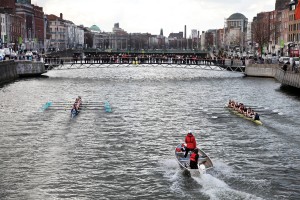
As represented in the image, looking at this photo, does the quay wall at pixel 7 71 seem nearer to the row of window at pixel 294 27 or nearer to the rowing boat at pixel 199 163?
the rowing boat at pixel 199 163

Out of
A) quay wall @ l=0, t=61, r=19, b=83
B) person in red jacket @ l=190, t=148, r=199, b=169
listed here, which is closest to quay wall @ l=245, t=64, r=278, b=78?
quay wall @ l=0, t=61, r=19, b=83

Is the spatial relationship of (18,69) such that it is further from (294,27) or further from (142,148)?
(294,27)

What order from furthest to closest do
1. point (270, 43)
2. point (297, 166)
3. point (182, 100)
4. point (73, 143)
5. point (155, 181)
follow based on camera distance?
point (270, 43) → point (182, 100) → point (73, 143) → point (297, 166) → point (155, 181)

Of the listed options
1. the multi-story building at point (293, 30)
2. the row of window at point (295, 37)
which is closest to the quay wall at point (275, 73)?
the multi-story building at point (293, 30)

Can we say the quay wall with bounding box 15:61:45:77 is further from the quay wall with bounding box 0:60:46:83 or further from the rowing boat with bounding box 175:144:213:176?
the rowing boat with bounding box 175:144:213:176

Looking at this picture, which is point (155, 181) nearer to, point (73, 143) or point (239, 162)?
point (239, 162)

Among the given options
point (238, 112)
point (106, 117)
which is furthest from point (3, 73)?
point (238, 112)

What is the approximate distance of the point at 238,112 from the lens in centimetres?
5850

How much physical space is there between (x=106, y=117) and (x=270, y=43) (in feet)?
477

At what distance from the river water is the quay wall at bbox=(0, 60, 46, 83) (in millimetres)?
24369

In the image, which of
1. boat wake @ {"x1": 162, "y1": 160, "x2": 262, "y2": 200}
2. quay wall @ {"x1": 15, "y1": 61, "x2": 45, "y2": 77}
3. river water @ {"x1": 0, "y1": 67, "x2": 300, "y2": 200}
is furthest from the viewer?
quay wall @ {"x1": 15, "y1": 61, "x2": 45, "y2": 77}

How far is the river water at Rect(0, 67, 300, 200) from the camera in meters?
31.0

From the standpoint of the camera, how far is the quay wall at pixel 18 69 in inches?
3959

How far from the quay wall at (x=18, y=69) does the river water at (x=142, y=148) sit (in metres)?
24.4
